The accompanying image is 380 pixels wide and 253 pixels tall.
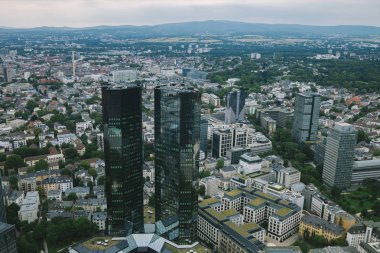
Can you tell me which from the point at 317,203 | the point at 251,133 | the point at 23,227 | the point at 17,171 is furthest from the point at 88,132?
the point at 317,203

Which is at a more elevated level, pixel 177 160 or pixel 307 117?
pixel 177 160

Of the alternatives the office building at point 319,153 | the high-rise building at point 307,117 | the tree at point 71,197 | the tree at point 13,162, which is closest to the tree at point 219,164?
the office building at point 319,153

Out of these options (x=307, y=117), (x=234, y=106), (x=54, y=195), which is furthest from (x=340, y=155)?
(x=54, y=195)

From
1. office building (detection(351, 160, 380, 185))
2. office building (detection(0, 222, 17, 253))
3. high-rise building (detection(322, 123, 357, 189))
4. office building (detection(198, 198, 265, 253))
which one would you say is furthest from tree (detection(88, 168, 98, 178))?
office building (detection(351, 160, 380, 185))

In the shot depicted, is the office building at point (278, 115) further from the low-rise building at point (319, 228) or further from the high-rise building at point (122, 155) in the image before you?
the high-rise building at point (122, 155)

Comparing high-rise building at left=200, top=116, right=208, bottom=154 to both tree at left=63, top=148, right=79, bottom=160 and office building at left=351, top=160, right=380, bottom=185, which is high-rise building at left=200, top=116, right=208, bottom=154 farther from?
office building at left=351, top=160, right=380, bottom=185

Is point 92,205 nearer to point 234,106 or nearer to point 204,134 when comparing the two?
point 204,134
